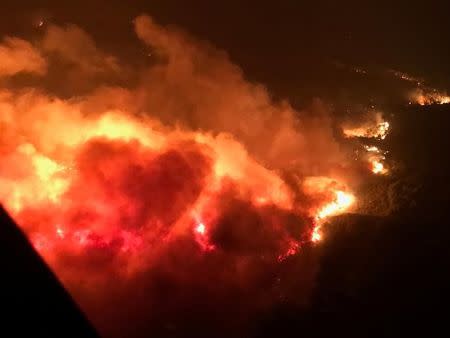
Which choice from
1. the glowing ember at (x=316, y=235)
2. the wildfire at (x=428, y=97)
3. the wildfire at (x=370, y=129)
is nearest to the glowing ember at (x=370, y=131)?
the wildfire at (x=370, y=129)

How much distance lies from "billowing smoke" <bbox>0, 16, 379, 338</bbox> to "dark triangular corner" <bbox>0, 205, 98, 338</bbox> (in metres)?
6.67

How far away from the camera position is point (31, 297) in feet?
16.5

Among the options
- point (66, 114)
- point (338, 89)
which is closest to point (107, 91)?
point (66, 114)

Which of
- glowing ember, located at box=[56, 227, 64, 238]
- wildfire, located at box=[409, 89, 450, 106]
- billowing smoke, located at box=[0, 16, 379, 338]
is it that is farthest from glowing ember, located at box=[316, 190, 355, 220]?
wildfire, located at box=[409, 89, 450, 106]

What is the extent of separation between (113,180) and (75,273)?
345 centimetres

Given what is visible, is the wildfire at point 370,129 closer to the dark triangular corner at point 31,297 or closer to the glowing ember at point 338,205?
the glowing ember at point 338,205

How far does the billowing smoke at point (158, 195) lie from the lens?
39.5 ft

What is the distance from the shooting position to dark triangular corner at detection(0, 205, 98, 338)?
4887mm

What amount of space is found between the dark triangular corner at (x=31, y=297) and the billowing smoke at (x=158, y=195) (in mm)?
6666

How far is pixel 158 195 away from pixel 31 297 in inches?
357

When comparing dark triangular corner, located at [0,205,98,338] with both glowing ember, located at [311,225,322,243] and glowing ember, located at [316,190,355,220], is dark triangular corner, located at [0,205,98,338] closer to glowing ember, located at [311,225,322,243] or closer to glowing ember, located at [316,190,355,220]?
glowing ember, located at [311,225,322,243]

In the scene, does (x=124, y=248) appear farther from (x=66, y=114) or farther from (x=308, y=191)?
(x=308, y=191)

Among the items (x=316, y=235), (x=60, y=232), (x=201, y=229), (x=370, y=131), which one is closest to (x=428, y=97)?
(x=370, y=131)

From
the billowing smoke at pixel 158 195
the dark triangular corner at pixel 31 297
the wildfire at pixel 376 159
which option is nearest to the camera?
the dark triangular corner at pixel 31 297
